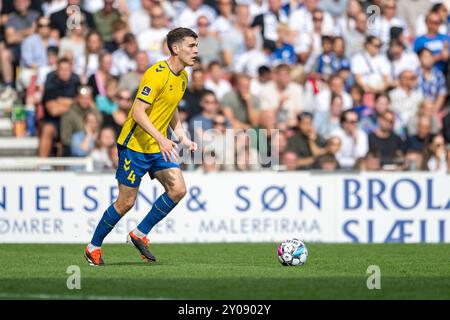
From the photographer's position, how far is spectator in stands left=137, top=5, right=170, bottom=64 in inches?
797

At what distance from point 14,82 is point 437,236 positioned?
776cm

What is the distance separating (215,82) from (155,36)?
1.49 meters

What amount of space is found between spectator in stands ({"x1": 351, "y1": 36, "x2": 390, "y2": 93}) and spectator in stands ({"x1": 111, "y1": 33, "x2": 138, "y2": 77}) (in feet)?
12.7

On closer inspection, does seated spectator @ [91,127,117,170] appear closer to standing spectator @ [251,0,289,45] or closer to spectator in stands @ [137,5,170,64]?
spectator in stands @ [137,5,170,64]

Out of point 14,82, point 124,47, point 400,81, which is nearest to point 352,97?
point 400,81

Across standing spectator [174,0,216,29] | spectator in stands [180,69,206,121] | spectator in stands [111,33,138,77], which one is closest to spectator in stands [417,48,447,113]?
standing spectator [174,0,216,29]

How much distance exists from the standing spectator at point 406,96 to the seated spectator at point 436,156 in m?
1.46

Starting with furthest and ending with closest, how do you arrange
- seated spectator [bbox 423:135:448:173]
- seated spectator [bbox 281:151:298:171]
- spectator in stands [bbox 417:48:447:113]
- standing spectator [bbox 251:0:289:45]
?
standing spectator [bbox 251:0:289:45] → spectator in stands [bbox 417:48:447:113] → seated spectator [bbox 281:151:298:171] → seated spectator [bbox 423:135:448:173]

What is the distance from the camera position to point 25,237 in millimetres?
16922

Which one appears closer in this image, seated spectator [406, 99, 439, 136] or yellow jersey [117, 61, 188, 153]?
yellow jersey [117, 61, 188, 153]

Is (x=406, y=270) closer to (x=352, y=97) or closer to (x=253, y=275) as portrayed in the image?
(x=253, y=275)

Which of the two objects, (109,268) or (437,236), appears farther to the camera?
(437,236)

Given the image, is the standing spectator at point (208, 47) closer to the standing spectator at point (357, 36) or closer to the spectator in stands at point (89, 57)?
the spectator in stands at point (89, 57)

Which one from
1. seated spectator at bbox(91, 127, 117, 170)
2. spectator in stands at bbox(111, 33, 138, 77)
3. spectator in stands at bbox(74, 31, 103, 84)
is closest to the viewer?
seated spectator at bbox(91, 127, 117, 170)
